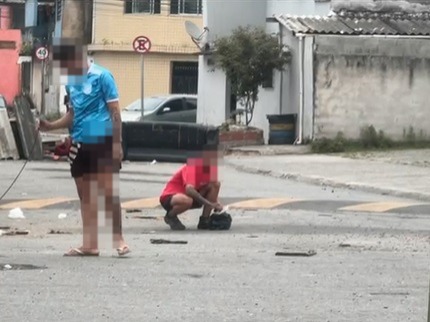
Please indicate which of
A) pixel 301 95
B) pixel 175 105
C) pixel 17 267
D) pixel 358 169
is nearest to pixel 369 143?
pixel 301 95

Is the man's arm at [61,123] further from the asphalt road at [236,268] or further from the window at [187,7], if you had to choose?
the window at [187,7]

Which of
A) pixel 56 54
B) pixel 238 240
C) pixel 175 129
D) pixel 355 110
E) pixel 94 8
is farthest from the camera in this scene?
pixel 94 8

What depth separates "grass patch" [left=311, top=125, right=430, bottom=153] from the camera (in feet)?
98.1

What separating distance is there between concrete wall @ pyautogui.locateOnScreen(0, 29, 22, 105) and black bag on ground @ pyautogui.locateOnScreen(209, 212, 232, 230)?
1224 inches

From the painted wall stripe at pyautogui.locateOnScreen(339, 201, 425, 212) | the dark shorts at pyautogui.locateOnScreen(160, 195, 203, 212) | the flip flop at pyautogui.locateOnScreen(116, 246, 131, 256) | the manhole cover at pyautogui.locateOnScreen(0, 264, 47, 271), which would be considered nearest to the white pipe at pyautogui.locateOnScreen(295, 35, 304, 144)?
the painted wall stripe at pyautogui.locateOnScreen(339, 201, 425, 212)

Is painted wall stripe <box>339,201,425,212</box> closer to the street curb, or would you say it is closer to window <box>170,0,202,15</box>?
the street curb

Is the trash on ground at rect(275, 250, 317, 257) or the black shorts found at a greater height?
the black shorts

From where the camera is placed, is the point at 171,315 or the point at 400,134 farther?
the point at 400,134

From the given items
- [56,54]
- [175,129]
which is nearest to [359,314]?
[56,54]

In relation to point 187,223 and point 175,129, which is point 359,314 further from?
point 175,129

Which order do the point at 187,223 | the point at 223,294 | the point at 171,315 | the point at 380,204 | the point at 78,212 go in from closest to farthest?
the point at 171,315, the point at 223,294, the point at 187,223, the point at 78,212, the point at 380,204

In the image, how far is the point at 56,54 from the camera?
11.5m

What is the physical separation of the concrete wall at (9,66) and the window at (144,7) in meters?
4.42

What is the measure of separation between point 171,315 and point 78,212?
842cm
